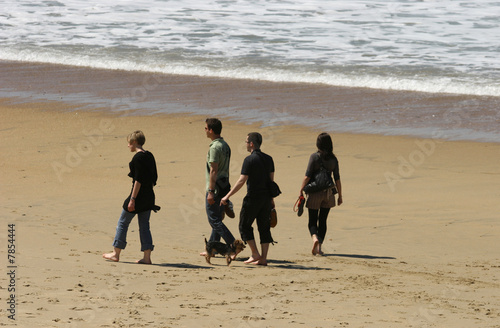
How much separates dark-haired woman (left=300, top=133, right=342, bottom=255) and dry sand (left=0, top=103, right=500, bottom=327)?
0.27m

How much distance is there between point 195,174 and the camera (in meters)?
11.6

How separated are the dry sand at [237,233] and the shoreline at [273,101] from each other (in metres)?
0.82

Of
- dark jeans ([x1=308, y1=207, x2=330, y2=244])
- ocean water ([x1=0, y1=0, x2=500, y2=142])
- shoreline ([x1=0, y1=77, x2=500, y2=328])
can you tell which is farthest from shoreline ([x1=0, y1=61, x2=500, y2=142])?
dark jeans ([x1=308, y1=207, x2=330, y2=244])

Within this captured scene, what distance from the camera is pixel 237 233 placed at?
30.4 ft

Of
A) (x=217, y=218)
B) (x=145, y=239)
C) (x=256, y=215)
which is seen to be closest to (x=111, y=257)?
(x=145, y=239)

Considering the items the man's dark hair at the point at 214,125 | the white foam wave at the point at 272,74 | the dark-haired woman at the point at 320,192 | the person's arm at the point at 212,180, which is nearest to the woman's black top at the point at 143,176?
the person's arm at the point at 212,180

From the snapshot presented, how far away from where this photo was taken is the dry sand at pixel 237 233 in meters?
5.91

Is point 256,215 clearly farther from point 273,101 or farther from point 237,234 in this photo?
point 273,101

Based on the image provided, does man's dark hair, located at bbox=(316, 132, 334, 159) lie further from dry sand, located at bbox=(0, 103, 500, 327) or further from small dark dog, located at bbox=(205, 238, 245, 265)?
small dark dog, located at bbox=(205, 238, 245, 265)

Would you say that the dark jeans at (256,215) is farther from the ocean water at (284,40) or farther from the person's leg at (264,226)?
the ocean water at (284,40)

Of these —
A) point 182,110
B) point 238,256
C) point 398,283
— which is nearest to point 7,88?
point 182,110

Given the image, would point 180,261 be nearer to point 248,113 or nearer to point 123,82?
point 248,113

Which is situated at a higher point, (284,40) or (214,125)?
(284,40)

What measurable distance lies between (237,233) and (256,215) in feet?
4.62
